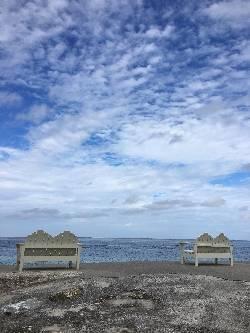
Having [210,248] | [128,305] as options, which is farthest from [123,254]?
[128,305]

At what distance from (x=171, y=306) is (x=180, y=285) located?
1.87m

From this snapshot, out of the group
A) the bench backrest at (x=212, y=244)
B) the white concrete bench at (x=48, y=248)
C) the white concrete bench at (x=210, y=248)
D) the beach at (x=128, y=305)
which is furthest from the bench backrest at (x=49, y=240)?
the bench backrest at (x=212, y=244)

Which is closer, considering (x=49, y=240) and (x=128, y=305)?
(x=128, y=305)

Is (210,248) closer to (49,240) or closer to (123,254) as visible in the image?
(49,240)

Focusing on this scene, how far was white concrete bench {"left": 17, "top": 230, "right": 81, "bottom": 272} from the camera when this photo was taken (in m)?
14.9

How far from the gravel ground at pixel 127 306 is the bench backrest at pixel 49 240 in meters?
3.74

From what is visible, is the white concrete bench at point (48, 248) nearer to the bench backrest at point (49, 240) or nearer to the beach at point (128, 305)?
the bench backrest at point (49, 240)

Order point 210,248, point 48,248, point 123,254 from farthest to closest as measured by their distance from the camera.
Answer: point 123,254
point 210,248
point 48,248

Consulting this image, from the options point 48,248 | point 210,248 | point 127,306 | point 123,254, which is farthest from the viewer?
point 123,254

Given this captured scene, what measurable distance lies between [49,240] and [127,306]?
7126 millimetres

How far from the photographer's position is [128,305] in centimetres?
856

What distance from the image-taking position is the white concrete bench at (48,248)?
48.8 feet

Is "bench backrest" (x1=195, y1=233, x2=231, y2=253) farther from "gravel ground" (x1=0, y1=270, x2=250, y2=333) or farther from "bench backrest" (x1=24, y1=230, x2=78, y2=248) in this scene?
"gravel ground" (x1=0, y1=270, x2=250, y2=333)

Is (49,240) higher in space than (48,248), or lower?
higher
